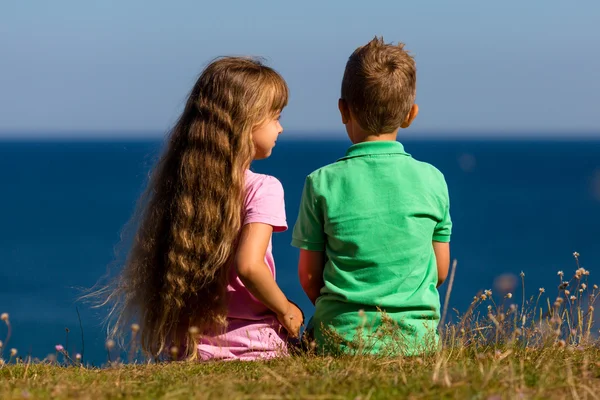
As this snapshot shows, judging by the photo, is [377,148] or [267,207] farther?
[267,207]

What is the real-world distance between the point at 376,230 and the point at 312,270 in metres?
0.45

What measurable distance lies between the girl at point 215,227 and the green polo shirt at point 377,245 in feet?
1.01

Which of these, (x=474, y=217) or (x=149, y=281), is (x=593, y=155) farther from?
(x=149, y=281)

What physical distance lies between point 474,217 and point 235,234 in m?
94.3

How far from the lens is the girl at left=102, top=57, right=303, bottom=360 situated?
15.3ft

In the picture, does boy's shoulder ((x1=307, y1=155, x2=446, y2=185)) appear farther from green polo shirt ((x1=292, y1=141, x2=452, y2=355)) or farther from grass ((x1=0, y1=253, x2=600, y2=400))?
grass ((x1=0, y1=253, x2=600, y2=400))

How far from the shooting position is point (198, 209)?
185 inches

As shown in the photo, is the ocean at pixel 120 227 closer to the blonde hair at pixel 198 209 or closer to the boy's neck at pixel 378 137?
the blonde hair at pixel 198 209

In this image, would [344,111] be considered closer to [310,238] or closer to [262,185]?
[262,185]

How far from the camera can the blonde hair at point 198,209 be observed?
4676 millimetres

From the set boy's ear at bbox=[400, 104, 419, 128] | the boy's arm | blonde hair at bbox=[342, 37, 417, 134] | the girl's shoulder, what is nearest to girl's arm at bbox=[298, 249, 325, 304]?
the boy's arm

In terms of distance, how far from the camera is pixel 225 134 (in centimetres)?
475

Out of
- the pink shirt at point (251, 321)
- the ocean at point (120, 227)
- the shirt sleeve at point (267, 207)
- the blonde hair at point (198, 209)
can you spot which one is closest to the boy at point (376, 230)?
the shirt sleeve at point (267, 207)

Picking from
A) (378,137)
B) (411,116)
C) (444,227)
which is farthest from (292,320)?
(411,116)
